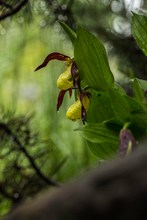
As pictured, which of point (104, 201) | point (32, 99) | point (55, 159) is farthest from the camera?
point (32, 99)

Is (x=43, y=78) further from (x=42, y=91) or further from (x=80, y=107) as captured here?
(x=80, y=107)

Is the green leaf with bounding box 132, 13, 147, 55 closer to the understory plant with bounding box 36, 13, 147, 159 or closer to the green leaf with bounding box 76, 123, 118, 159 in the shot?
the understory plant with bounding box 36, 13, 147, 159

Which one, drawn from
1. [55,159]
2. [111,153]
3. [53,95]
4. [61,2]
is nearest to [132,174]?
[111,153]

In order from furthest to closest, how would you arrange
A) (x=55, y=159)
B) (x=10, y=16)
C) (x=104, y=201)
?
(x=55, y=159), (x=10, y=16), (x=104, y=201)

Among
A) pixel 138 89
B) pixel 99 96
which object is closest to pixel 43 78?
pixel 138 89

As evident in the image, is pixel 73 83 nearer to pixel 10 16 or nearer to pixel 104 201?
pixel 10 16

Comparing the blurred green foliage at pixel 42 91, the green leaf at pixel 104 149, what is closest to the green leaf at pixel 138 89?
the green leaf at pixel 104 149
